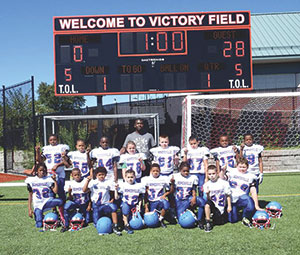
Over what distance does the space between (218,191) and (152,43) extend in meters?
5.96

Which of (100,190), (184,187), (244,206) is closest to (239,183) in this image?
(244,206)

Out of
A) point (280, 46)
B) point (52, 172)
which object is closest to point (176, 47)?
point (52, 172)

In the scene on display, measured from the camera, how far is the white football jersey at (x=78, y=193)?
4.97 metres

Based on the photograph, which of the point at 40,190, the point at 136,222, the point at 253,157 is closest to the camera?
the point at 136,222

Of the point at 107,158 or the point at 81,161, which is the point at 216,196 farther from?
the point at 81,161

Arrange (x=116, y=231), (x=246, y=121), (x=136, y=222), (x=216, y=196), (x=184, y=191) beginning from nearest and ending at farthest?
1. (x=116, y=231)
2. (x=136, y=222)
3. (x=216, y=196)
4. (x=184, y=191)
5. (x=246, y=121)

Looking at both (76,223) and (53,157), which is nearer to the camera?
(76,223)

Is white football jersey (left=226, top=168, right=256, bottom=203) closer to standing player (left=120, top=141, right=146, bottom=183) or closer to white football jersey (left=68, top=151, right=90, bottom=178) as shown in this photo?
standing player (left=120, top=141, right=146, bottom=183)

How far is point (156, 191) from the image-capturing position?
493cm

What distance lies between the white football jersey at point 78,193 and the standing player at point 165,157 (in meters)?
1.27

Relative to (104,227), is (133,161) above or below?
above

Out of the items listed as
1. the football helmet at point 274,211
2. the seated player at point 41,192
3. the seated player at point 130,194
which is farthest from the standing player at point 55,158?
the football helmet at point 274,211

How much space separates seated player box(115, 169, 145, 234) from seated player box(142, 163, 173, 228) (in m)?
0.12

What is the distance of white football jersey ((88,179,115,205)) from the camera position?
15.8 feet
